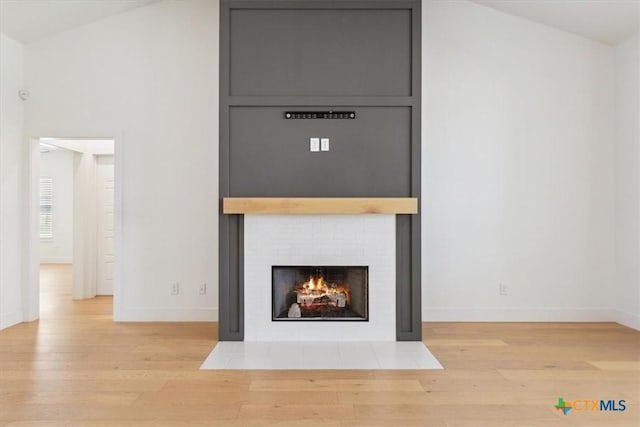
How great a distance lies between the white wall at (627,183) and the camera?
464 cm

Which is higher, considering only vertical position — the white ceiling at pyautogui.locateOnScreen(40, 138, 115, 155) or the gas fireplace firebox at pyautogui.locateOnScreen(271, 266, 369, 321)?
the white ceiling at pyautogui.locateOnScreen(40, 138, 115, 155)

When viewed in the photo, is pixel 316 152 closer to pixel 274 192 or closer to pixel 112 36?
pixel 274 192

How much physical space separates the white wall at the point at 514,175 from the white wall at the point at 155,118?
2.33m

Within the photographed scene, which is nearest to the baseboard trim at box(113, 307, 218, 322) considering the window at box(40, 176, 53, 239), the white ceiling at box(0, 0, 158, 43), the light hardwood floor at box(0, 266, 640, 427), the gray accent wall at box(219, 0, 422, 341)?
the light hardwood floor at box(0, 266, 640, 427)

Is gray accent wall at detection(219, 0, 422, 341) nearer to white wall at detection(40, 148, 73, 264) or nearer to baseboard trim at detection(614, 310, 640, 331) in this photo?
baseboard trim at detection(614, 310, 640, 331)

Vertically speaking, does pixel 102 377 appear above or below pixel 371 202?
below

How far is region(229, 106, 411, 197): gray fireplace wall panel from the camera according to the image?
4277mm

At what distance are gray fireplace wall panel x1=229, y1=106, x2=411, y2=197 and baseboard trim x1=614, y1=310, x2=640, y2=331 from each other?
2664 millimetres

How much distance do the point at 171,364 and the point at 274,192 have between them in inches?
66.0

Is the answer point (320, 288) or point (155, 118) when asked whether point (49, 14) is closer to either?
point (155, 118)

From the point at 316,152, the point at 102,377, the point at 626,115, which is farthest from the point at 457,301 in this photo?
the point at 102,377

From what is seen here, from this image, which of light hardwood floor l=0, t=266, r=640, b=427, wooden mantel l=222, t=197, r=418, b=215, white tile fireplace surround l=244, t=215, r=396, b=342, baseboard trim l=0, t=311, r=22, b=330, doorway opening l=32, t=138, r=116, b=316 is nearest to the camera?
light hardwood floor l=0, t=266, r=640, b=427

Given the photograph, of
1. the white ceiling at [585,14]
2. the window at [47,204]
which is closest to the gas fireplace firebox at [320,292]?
the white ceiling at [585,14]

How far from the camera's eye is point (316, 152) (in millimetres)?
4289
